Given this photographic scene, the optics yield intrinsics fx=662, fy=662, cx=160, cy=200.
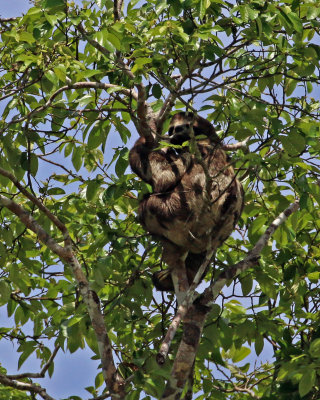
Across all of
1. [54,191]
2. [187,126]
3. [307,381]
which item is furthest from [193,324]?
[187,126]

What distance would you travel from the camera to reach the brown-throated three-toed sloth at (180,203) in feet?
22.7

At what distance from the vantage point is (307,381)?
532 centimetres

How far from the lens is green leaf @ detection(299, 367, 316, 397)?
5301 millimetres

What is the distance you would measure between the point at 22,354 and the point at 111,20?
356 centimetres

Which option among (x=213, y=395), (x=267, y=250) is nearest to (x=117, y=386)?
(x=213, y=395)

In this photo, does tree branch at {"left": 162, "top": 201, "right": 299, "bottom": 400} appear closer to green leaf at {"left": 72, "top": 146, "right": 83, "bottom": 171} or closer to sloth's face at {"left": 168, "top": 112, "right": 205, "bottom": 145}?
sloth's face at {"left": 168, "top": 112, "right": 205, "bottom": 145}

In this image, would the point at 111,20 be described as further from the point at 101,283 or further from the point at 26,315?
the point at 26,315

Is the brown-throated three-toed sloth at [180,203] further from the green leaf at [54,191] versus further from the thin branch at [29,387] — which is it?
the thin branch at [29,387]

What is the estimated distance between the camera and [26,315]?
7.27 m

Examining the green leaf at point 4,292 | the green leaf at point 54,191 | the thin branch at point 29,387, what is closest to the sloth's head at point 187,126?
the green leaf at point 54,191

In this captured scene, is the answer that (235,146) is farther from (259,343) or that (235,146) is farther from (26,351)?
(26,351)

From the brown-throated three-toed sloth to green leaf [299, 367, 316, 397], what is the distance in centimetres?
185

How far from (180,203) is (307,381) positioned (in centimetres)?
243

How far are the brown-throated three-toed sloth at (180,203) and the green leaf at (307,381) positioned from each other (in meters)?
1.85
